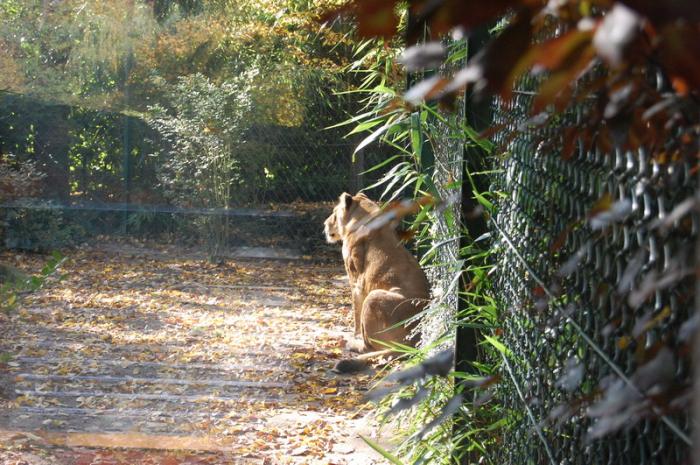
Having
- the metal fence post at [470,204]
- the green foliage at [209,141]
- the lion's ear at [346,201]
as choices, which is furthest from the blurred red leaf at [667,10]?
the green foliage at [209,141]

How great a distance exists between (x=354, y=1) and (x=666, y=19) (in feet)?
1.11

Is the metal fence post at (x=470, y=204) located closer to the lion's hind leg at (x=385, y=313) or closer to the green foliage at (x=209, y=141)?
the lion's hind leg at (x=385, y=313)

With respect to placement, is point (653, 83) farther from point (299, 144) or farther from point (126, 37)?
point (126, 37)

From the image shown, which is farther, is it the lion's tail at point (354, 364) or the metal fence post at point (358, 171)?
the metal fence post at point (358, 171)

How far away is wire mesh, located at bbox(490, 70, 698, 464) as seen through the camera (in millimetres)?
855

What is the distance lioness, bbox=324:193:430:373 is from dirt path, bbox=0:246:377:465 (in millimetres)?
385

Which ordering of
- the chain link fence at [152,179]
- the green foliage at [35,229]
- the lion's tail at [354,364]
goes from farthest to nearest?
1. the chain link fence at [152,179]
2. the green foliage at [35,229]
3. the lion's tail at [354,364]

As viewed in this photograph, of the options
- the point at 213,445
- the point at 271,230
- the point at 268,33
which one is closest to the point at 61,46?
the point at 268,33

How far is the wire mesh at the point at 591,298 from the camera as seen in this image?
0.85 m

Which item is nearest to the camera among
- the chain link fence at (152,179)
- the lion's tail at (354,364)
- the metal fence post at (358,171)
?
the lion's tail at (354,364)

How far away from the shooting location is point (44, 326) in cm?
815

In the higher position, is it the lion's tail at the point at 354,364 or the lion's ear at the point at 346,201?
the lion's ear at the point at 346,201

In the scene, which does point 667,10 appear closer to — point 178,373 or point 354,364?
point 354,364

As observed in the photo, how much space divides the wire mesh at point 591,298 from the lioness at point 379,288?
350 centimetres
